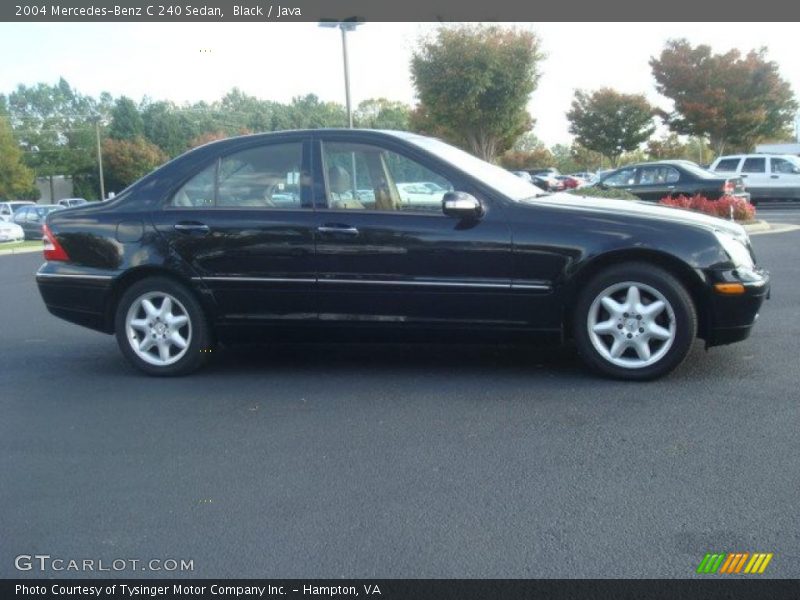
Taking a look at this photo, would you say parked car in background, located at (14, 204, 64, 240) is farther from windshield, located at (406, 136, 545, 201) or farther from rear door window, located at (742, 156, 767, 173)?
windshield, located at (406, 136, 545, 201)

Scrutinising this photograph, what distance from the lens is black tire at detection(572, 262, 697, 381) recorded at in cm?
564

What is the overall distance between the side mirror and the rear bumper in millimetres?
2458

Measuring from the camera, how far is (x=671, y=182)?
18969 mm

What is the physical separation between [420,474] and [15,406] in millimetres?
2993

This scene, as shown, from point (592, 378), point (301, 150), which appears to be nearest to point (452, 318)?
point (592, 378)

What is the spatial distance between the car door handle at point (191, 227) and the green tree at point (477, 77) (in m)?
23.1

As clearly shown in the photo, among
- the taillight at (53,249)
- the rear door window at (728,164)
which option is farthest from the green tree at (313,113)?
the taillight at (53,249)

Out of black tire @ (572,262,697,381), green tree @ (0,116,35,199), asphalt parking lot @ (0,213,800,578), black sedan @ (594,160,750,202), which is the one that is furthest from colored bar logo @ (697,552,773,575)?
green tree @ (0,116,35,199)

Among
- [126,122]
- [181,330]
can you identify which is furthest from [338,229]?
[126,122]

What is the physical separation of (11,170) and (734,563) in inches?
2182

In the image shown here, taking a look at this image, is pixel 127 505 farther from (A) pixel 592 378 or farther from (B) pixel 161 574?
(A) pixel 592 378

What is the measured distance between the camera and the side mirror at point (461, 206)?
573 cm

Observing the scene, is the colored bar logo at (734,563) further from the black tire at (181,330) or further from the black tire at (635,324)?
the black tire at (181,330)
